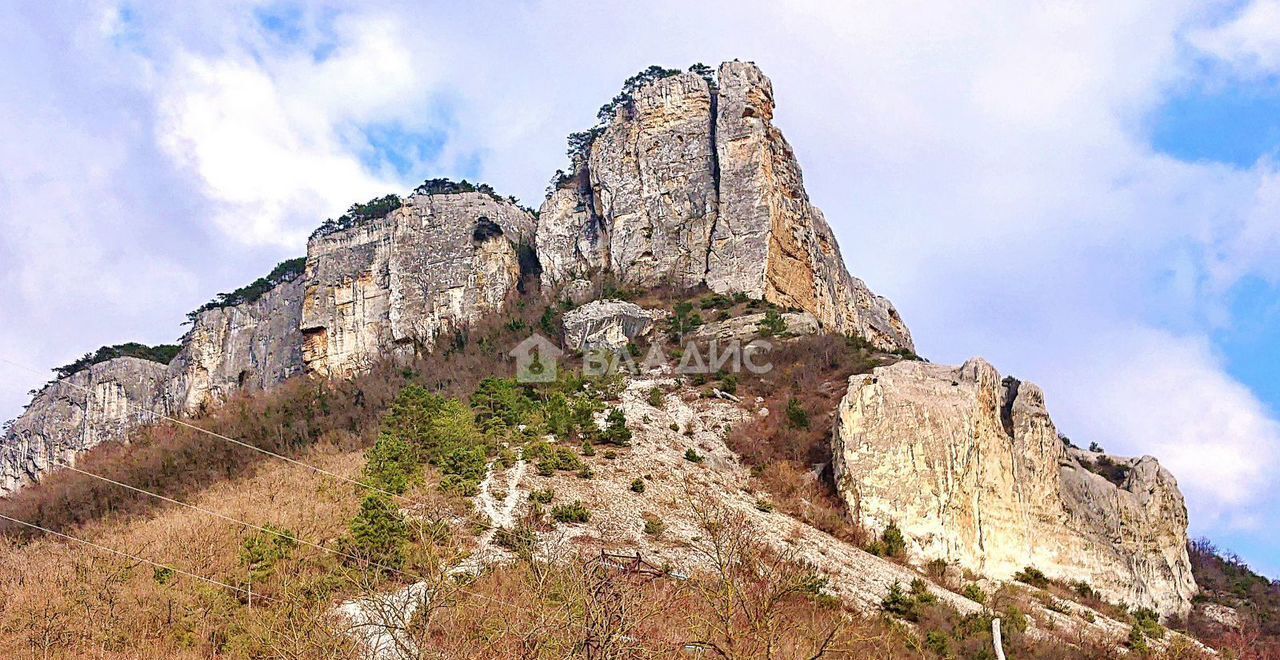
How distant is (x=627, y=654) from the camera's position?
10352 millimetres

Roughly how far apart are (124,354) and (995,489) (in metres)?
61.6

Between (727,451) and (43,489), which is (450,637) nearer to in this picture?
(727,451)

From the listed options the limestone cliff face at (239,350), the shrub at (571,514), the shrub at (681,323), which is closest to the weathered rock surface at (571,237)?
the shrub at (681,323)

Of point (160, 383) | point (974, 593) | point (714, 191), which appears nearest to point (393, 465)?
point (974, 593)

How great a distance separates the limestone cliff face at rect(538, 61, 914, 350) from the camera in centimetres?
5222

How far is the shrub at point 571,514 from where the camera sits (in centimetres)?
2398

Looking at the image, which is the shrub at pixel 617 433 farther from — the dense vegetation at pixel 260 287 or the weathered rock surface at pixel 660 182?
the dense vegetation at pixel 260 287

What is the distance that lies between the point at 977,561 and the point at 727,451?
8628 mm

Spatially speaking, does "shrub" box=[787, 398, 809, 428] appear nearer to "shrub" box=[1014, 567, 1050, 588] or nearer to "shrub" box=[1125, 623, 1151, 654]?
"shrub" box=[1014, 567, 1050, 588]

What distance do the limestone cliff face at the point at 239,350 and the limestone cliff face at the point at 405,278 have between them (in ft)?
12.7

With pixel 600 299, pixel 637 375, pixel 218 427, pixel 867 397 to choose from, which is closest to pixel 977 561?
pixel 867 397

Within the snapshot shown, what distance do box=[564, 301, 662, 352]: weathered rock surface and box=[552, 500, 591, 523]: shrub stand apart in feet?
68.9

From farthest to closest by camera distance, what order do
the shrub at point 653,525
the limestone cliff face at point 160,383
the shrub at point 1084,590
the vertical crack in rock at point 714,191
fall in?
the limestone cliff face at point 160,383 < the vertical crack in rock at point 714,191 < the shrub at point 1084,590 < the shrub at point 653,525

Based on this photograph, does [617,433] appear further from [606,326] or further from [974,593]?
[606,326]
